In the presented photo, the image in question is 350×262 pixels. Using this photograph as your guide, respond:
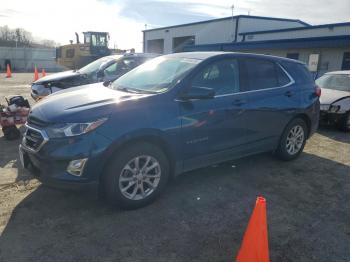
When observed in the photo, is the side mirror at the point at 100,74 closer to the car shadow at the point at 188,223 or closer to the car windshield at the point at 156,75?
the car windshield at the point at 156,75

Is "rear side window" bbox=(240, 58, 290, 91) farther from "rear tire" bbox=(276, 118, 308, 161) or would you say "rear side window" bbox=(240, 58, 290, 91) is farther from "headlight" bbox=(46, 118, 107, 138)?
"headlight" bbox=(46, 118, 107, 138)

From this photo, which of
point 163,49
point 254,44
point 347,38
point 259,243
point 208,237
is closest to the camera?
point 259,243

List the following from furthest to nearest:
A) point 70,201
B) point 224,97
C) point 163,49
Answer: point 163,49 < point 224,97 < point 70,201

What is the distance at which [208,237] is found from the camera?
126 inches

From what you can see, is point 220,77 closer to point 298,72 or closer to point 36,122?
point 298,72

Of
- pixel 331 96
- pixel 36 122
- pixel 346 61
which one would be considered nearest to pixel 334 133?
pixel 331 96

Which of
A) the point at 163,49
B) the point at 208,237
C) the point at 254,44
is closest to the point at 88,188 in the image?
the point at 208,237

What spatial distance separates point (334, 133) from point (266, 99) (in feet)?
13.5

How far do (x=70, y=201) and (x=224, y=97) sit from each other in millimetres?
2348

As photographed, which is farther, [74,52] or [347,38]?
[74,52]

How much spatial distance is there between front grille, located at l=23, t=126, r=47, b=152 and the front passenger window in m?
1.87

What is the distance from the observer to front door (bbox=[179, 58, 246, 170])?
3.88m

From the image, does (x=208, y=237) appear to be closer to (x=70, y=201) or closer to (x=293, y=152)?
(x=70, y=201)

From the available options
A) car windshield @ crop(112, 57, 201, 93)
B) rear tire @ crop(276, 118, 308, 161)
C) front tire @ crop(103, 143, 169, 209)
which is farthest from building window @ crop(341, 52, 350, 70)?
front tire @ crop(103, 143, 169, 209)
